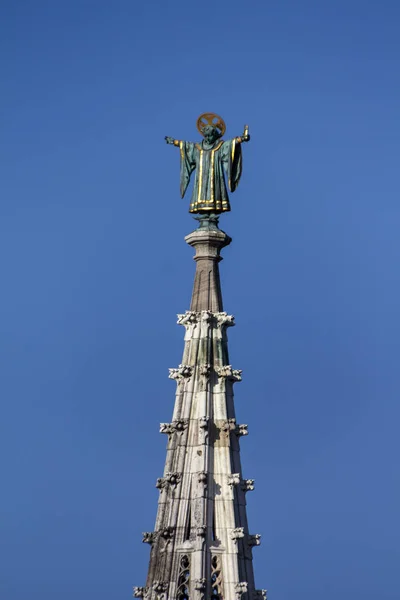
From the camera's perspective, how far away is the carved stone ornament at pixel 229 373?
42.9 metres

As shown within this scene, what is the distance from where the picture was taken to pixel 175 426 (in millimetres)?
42250

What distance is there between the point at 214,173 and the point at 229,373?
6475 millimetres

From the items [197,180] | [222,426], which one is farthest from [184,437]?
[197,180]

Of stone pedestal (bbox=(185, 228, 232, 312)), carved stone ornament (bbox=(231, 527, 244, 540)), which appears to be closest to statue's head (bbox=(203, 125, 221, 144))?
stone pedestal (bbox=(185, 228, 232, 312))

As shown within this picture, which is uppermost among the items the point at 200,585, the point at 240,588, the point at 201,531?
the point at 201,531

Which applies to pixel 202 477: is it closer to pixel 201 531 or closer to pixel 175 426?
pixel 201 531

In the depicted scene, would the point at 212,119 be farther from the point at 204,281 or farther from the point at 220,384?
the point at 220,384

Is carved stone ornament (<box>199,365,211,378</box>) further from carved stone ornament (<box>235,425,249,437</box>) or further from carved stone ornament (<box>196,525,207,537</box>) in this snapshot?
carved stone ornament (<box>196,525,207,537</box>)

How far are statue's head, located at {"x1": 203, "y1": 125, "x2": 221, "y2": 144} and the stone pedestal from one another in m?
3.00

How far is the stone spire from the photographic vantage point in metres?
40.2

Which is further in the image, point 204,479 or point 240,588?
point 204,479

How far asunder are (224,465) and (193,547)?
2.75 meters

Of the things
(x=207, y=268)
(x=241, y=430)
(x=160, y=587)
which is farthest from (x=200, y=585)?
(x=207, y=268)

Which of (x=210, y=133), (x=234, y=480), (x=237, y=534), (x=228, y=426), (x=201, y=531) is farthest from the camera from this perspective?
(x=210, y=133)
